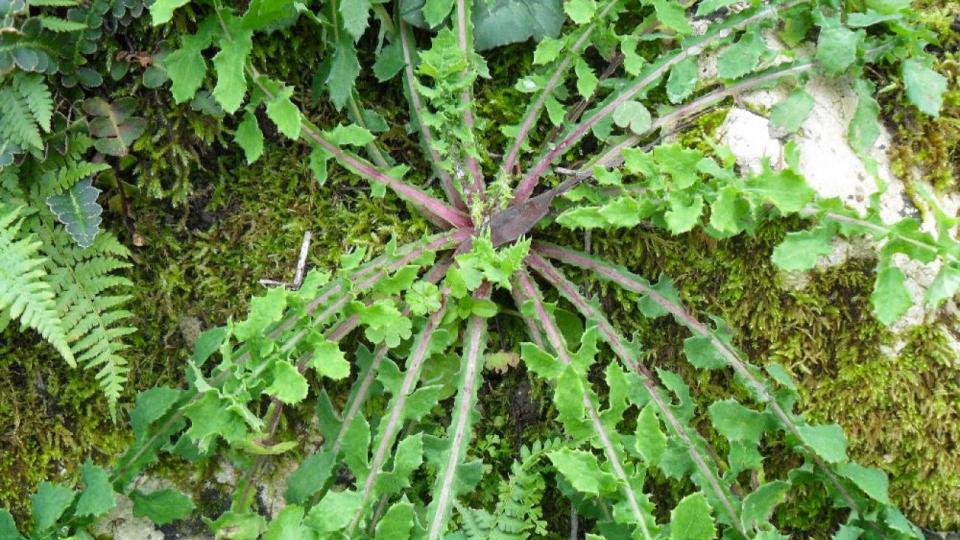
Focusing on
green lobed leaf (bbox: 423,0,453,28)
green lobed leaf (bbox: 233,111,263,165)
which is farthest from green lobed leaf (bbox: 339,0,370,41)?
green lobed leaf (bbox: 233,111,263,165)

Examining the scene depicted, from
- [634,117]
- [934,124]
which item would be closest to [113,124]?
[634,117]

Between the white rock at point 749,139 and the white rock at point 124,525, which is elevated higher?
the white rock at point 749,139

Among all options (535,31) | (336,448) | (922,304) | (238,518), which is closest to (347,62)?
(535,31)

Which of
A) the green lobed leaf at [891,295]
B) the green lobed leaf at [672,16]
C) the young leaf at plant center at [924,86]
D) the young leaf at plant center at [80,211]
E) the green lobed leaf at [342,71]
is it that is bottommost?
the young leaf at plant center at [80,211]

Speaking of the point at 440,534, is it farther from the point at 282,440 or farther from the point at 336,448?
the point at 282,440

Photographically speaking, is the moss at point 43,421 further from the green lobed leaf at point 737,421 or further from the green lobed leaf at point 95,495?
the green lobed leaf at point 737,421

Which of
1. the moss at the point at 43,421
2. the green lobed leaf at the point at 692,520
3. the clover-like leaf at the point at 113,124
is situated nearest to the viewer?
the green lobed leaf at the point at 692,520

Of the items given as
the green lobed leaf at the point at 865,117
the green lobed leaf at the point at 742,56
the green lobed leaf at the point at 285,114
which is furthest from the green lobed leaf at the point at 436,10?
the green lobed leaf at the point at 865,117

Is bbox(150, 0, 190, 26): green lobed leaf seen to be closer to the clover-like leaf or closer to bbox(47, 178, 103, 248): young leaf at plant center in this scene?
the clover-like leaf
